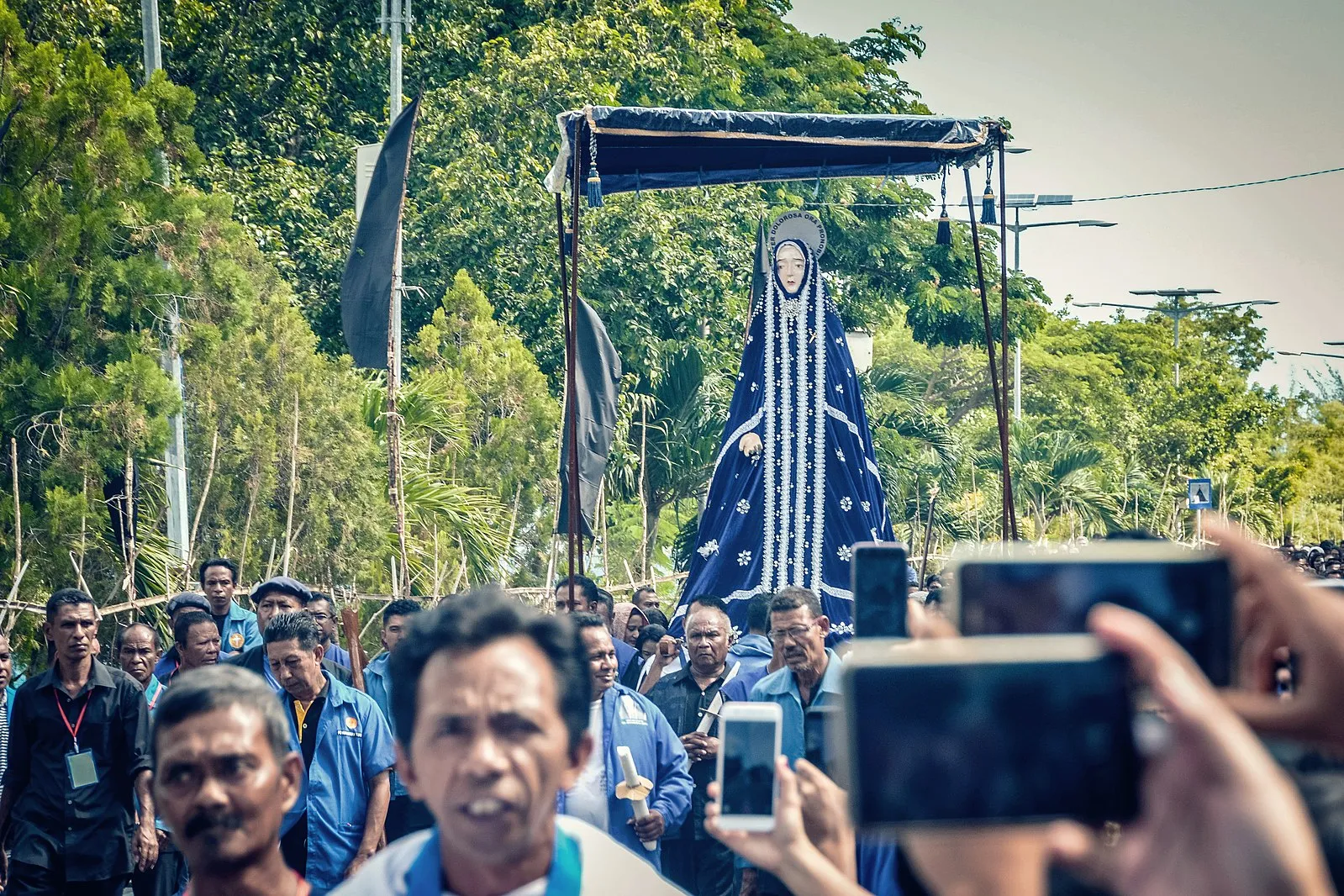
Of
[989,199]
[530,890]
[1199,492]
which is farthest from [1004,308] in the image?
[1199,492]

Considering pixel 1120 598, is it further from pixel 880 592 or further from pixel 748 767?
pixel 748 767

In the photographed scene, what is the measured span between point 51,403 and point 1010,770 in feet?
34.5

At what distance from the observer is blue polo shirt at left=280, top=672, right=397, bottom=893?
618cm

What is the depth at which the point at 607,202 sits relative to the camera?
21.9 metres

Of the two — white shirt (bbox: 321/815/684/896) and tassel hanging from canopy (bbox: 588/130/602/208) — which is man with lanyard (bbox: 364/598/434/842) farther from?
white shirt (bbox: 321/815/684/896)

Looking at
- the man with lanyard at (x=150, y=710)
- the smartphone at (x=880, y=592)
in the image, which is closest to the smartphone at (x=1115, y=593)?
the smartphone at (x=880, y=592)

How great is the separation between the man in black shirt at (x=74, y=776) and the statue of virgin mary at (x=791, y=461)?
447cm

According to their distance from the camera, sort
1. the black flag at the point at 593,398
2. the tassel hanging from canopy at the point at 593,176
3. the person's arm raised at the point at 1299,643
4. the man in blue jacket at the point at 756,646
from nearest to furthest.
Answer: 1. the person's arm raised at the point at 1299,643
2. the man in blue jacket at the point at 756,646
3. the tassel hanging from canopy at the point at 593,176
4. the black flag at the point at 593,398

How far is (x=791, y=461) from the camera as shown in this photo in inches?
442

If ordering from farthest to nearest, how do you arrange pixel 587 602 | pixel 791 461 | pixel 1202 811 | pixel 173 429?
pixel 173 429
pixel 791 461
pixel 587 602
pixel 1202 811

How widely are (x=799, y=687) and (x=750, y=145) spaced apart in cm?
452

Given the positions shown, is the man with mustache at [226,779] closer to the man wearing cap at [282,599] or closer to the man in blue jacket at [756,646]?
the man in blue jacket at [756,646]

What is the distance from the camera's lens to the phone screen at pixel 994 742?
1.26 m

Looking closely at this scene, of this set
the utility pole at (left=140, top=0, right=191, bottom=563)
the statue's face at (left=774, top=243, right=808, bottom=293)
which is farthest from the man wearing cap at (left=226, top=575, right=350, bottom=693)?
the statue's face at (left=774, top=243, right=808, bottom=293)
